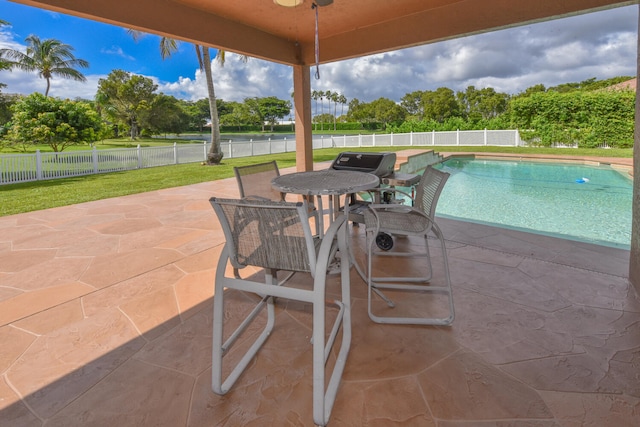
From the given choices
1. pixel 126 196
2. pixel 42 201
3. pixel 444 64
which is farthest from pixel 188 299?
pixel 444 64

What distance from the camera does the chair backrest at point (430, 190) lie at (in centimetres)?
213

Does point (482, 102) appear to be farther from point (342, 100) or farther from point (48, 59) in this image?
point (48, 59)

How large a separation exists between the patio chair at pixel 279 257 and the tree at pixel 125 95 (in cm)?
3096

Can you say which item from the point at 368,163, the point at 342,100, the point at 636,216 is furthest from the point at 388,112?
the point at 636,216

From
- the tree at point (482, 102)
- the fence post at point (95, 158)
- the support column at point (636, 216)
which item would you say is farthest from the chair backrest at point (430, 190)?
the tree at point (482, 102)

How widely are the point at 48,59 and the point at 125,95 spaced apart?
5.08 meters

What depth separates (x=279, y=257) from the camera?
135 centimetres

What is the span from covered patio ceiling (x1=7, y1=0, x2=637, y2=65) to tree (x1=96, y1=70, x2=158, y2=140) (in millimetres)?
27890

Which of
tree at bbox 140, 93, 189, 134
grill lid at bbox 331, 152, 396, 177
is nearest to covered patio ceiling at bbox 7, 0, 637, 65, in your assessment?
grill lid at bbox 331, 152, 396, 177

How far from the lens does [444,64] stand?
42469mm

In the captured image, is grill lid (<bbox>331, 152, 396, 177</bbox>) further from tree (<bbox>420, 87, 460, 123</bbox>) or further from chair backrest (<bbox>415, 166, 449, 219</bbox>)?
Result: tree (<bbox>420, 87, 460, 123</bbox>)

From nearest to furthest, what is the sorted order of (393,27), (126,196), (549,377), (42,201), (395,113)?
1. (549,377)
2. (393,27)
3. (42,201)
4. (126,196)
5. (395,113)

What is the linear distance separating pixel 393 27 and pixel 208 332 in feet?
12.6

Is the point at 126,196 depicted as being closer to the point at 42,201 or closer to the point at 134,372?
the point at 42,201
